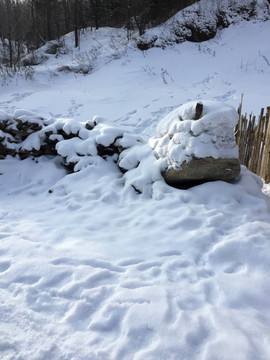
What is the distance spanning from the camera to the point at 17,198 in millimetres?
3756

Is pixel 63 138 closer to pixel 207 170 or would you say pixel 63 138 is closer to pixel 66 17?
pixel 207 170

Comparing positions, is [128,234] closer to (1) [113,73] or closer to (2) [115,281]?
(2) [115,281]

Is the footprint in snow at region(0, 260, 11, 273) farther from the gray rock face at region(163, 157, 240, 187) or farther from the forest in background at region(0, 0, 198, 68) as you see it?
the forest in background at region(0, 0, 198, 68)

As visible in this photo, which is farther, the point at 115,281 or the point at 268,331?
the point at 115,281

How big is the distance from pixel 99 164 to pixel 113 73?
30.6 ft

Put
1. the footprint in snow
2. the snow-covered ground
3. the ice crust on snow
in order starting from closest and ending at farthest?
the snow-covered ground
the footprint in snow
the ice crust on snow

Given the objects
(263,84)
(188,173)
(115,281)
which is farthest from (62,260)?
(263,84)

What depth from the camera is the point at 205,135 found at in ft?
10.2

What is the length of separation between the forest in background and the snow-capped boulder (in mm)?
14850

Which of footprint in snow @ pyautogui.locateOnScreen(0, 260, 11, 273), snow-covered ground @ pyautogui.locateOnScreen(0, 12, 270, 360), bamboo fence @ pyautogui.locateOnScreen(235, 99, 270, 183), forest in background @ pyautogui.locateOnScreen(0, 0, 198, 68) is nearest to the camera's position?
snow-covered ground @ pyautogui.locateOnScreen(0, 12, 270, 360)

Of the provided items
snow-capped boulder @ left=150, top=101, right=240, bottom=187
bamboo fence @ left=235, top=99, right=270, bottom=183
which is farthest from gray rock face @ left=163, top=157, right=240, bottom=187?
bamboo fence @ left=235, top=99, right=270, bottom=183

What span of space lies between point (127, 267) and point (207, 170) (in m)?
1.60

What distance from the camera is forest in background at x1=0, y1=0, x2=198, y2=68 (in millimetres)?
16828

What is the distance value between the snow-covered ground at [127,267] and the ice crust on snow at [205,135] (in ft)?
1.23
